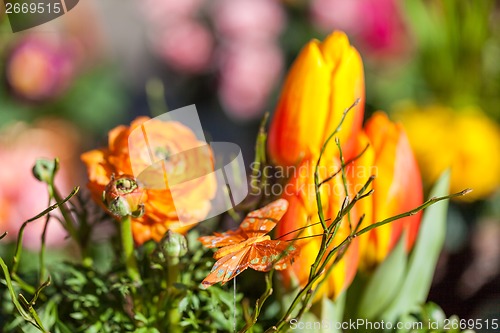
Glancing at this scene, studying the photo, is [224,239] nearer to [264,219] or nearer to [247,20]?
[264,219]

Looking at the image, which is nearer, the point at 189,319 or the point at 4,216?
the point at 189,319

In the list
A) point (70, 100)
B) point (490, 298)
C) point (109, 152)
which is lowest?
point (490, 298)

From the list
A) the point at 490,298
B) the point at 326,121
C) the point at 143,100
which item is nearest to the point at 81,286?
the point at 326,121

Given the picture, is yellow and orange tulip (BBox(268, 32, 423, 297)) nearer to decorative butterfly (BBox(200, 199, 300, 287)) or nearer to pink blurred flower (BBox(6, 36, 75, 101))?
decorative butterfly (BBox(200, 199, 300, 287))

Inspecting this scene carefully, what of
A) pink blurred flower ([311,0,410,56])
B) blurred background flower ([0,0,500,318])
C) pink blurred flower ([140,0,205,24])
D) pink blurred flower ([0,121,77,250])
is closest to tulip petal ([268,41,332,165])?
pink blurred flower ([0,121,77,250])

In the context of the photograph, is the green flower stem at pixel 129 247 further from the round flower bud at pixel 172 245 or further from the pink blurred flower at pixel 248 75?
the pink blurred flower at pixel 248 75

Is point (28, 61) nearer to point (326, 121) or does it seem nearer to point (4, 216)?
point (4, 216)

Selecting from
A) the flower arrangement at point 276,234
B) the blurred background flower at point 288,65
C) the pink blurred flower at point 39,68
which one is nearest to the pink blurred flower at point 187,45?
the blurred background flower at point 288,65
